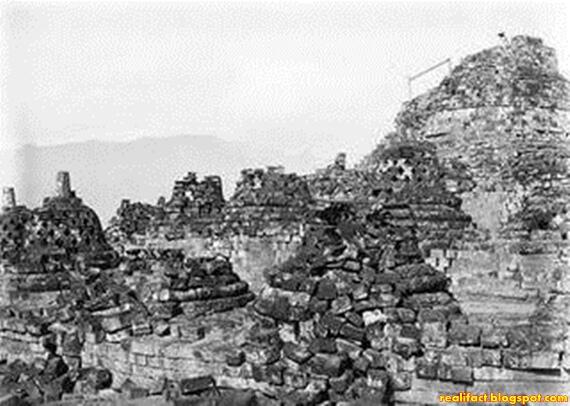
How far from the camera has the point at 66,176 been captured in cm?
1727

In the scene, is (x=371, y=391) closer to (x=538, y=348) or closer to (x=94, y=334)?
(x=538, y=348)

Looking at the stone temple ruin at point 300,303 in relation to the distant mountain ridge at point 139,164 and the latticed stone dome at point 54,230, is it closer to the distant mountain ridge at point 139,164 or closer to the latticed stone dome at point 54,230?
the latticed stone dome at point 54,230

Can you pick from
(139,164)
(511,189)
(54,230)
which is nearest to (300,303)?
(54,230)

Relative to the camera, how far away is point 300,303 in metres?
7.94

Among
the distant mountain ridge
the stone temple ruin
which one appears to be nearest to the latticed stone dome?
the stone temple ruin

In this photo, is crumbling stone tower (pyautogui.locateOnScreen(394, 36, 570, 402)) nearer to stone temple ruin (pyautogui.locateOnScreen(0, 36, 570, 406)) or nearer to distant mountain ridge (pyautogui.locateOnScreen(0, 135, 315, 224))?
stone temple ruin (pyautogui.locateOnScreen(0, 36, 570, 406))

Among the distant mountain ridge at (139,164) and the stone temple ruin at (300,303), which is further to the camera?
the distant mountain ridge at (139,164)

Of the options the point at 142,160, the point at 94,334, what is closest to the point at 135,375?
the point at 94,334

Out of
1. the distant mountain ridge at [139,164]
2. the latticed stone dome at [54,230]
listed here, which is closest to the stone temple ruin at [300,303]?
the latticed stone dome at [54,230]

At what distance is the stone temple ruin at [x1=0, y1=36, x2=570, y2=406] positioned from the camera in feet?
23.7

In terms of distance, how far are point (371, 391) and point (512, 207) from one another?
596 inches

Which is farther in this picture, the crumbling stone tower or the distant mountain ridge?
the distant mountain ridge

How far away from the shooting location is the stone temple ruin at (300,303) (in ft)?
23.7

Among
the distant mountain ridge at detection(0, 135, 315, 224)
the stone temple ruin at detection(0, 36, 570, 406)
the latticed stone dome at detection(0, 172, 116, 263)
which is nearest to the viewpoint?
the stone temple ruin at detection(0, 36, 570, 406)
